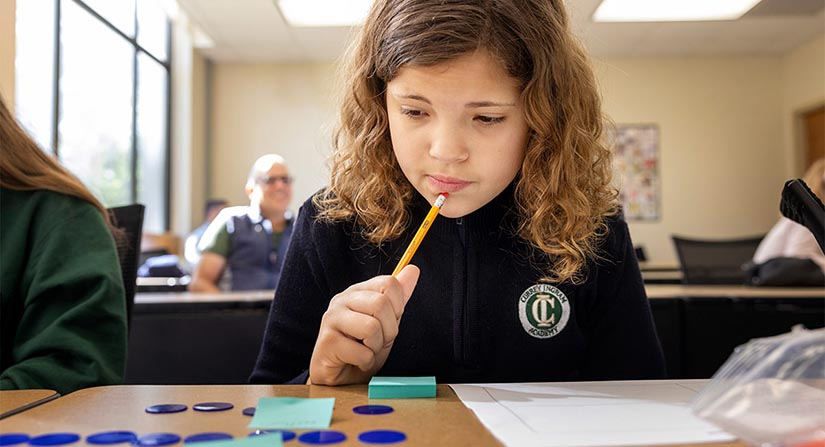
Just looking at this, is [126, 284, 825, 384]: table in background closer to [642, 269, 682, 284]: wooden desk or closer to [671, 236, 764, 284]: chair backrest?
[671, 236, 764, 284]: chair backrest

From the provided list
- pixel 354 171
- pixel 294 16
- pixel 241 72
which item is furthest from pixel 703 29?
pixel 354 171

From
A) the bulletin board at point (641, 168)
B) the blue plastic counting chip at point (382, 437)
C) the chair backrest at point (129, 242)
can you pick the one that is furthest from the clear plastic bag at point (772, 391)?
the bulletin board at point (641, 168)

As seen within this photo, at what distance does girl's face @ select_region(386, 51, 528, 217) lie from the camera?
2.86ft

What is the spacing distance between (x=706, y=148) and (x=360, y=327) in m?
7.33

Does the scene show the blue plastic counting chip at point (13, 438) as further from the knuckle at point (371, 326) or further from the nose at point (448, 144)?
the nose at point (448, 144)

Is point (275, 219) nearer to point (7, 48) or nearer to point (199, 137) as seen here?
point (7, 48)

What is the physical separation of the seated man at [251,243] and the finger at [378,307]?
279cm

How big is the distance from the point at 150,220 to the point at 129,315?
5968 millimetres

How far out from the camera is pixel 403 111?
3.01 feet

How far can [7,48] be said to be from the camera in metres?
1.38

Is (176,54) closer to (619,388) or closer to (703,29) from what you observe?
(703,29)

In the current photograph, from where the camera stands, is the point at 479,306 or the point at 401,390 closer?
the point at 401,390

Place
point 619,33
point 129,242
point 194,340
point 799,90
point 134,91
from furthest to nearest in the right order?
point 799,90, point 619,33, point 134,91, point 194,340, point 129,242

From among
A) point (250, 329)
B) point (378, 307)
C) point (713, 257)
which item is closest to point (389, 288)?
point (378, 307)
